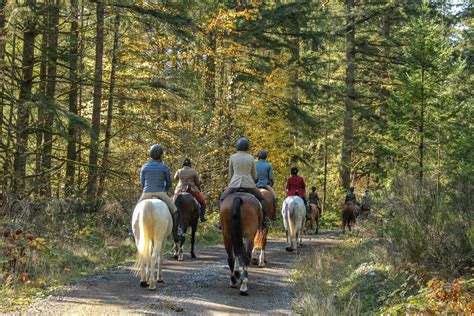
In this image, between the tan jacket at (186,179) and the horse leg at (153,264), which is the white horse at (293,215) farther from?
the horse leg at (153,264)

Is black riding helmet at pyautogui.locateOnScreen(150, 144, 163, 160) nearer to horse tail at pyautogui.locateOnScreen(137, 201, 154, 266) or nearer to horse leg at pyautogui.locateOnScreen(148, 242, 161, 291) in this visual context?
horse tail at pyautogui.locateOnScreen(137, 201, 154, 266)

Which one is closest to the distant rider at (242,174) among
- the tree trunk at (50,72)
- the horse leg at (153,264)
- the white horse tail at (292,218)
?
the horse leg at (153,264)

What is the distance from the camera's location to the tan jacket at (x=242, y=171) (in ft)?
31.4

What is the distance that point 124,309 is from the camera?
287 inches

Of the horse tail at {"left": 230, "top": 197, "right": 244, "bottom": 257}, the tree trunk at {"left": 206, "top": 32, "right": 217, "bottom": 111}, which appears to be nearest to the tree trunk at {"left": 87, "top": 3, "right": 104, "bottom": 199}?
the tree trunk at {"left": 206, "top": 32, "right": 217, "bottom": 111}

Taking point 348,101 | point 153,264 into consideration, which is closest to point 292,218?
point 153,264

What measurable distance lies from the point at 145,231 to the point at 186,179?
173 inches

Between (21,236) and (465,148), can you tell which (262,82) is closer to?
(465,148)

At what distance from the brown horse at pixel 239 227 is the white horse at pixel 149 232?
1091 millimetres

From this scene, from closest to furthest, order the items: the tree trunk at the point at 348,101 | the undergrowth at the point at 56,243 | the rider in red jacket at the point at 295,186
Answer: the undergrowth at the point at 56,243 < the rider in red jacket at the point at 295,186 < the tree trunk at the point at 348,101

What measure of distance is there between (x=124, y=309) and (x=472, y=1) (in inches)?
1184

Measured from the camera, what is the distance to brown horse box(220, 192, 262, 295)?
28.6ft

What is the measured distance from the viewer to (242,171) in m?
9.66

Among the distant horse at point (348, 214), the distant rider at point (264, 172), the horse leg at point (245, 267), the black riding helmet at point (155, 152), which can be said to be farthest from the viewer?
the distant horse at point (348, 214)
